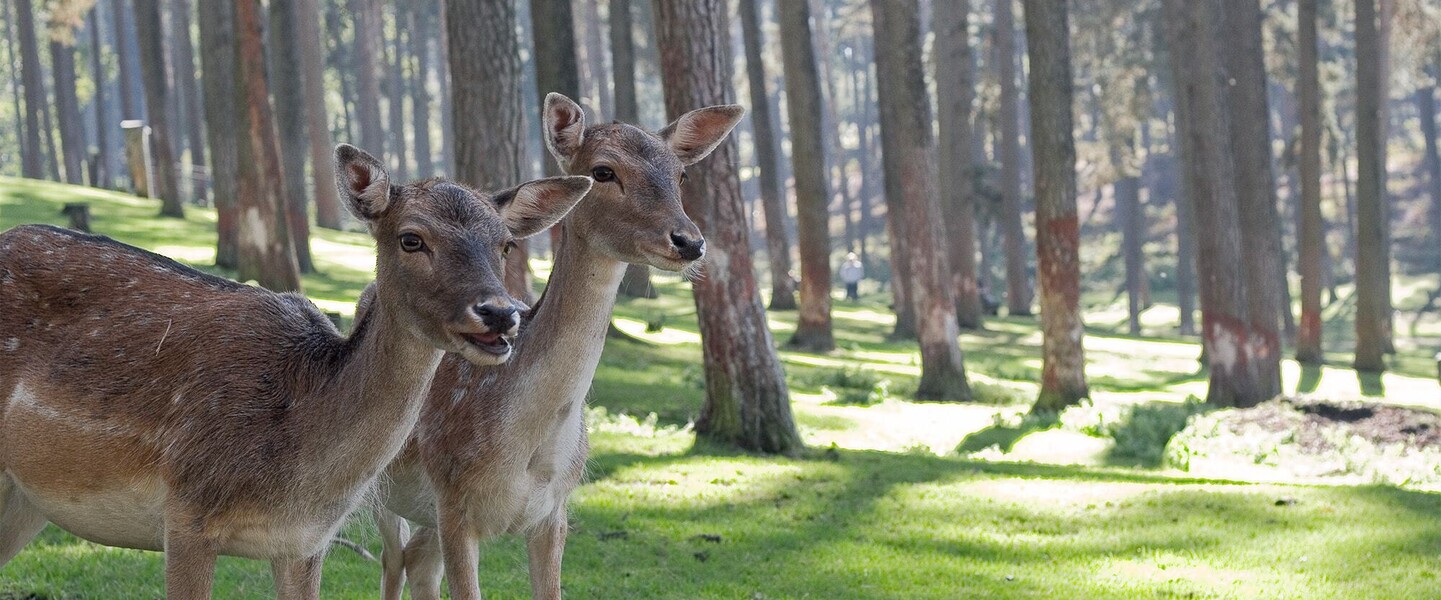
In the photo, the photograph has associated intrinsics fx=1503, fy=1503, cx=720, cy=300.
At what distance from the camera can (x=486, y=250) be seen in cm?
493

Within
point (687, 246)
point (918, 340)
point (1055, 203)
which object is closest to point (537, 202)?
point (687, 246)

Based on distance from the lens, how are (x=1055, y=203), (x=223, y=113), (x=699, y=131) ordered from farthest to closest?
(x=223, y=113), (x=1055, y=203), (x=699, y=131)

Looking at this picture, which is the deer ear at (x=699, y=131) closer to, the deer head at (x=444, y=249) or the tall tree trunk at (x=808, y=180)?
the deer head at (x=444, y=249)

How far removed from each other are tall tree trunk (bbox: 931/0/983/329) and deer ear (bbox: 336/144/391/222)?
26.5m

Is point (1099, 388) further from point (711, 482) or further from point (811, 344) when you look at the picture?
point (711, 482)

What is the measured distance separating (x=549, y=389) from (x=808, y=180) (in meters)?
20.0

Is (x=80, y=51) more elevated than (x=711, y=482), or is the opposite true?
(x=80, y=51)

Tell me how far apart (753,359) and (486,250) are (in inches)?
329

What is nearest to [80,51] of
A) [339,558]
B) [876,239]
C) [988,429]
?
[876,239]

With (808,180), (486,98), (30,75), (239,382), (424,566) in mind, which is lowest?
(424,566)

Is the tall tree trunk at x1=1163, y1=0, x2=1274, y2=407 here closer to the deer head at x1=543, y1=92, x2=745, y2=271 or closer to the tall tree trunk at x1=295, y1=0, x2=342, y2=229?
the deer head at x1=543, y1=92, x2=745, y2=271

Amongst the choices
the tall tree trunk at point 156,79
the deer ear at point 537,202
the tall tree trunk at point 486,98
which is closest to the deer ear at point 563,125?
the deer ear at point 537,202

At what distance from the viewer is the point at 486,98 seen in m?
14.0

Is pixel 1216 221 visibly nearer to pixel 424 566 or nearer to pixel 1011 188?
pixel 1011 188
